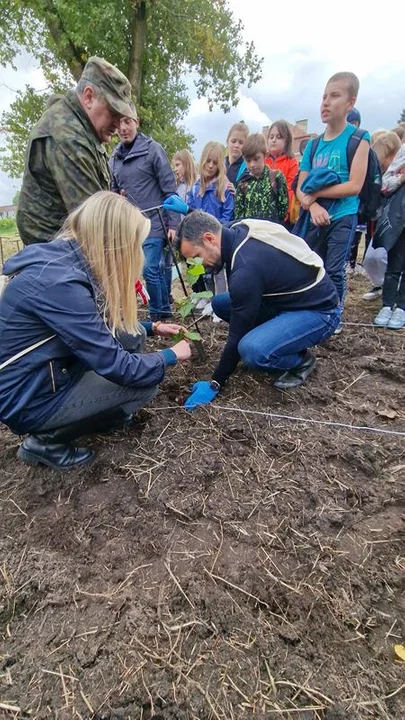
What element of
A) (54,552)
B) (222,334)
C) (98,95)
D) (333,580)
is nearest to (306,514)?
(333,580)

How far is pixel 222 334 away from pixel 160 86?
13.1 m

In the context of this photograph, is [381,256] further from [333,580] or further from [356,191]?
[333,580]

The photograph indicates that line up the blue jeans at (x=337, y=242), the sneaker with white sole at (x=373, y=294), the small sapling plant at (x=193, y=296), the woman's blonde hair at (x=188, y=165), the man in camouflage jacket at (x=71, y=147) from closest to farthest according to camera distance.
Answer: the man in camouflage jacket at (x=71, y=147) → the small sapling plant at (x=193, y=296) → the blue jeans at (x=337, y=242) → the sneaker with white sole at (x=373, y=294) → the woman's blonde hair at (x=188, y=165)

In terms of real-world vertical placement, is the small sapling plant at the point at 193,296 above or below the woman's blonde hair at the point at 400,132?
below

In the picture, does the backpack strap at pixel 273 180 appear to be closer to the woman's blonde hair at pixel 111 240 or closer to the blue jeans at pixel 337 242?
the blue jeans at pixel 337 242

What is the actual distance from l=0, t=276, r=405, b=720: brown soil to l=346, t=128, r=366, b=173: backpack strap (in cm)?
202

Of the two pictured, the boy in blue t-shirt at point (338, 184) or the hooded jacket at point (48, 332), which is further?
the boy in blue t-shirt at point (338, 184)

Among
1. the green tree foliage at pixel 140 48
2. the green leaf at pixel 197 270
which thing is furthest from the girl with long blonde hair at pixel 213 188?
the green tree foliage at pixel 140 48

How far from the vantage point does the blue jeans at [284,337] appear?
2645 mm

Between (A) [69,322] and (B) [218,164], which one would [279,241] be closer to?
(A) [69,322]

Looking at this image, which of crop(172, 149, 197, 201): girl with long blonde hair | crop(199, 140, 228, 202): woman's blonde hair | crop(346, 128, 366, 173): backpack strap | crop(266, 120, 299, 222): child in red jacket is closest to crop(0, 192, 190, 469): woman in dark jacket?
crop(346, 128, 366, 173): backpack strap

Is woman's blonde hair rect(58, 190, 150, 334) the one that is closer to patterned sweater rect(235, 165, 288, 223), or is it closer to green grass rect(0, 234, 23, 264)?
patterned sweater rect(235, 165, 288, 223)

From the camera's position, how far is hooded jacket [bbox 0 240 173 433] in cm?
175

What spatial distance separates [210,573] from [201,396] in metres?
1.17
